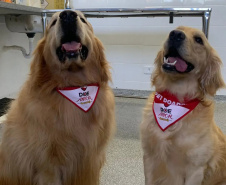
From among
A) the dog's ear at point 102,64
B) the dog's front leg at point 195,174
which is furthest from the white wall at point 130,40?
the dog's front leg at point 195,174

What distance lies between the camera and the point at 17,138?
51.2 inches

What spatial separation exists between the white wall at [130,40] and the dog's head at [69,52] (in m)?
1.65

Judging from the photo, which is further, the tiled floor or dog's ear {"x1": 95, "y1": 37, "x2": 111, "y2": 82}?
the tiled floor

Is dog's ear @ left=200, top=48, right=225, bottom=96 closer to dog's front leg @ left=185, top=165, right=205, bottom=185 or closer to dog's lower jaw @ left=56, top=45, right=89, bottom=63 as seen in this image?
dog's front leg @ left=185, top=165, right=205, bottom=185

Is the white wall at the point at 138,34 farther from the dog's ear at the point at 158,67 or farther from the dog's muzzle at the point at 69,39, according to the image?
the dog's muzzle at the point at 69,39

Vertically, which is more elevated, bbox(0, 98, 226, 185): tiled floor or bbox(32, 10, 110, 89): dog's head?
bbox(32, 10, 110, 89): dog's head

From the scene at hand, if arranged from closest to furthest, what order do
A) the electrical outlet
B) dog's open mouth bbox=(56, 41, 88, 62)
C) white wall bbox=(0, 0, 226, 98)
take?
dog's open mouth bbox=(56, 41, 88, 62)
white wall bbox=(0, 0, 226, 98)
the electrical outlet

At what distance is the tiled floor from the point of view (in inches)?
69.1

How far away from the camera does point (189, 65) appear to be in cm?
132

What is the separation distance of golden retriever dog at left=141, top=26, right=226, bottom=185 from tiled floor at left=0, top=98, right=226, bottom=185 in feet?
1.34

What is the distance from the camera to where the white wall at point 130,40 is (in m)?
3.10

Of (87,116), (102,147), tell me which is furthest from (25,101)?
(102,147)

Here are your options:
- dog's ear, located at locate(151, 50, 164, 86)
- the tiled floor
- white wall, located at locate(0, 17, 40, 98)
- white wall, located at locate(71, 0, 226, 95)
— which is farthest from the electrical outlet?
dog's ear, located at locate(151, 50, 164, 86)

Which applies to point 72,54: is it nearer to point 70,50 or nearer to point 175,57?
point 70,50
